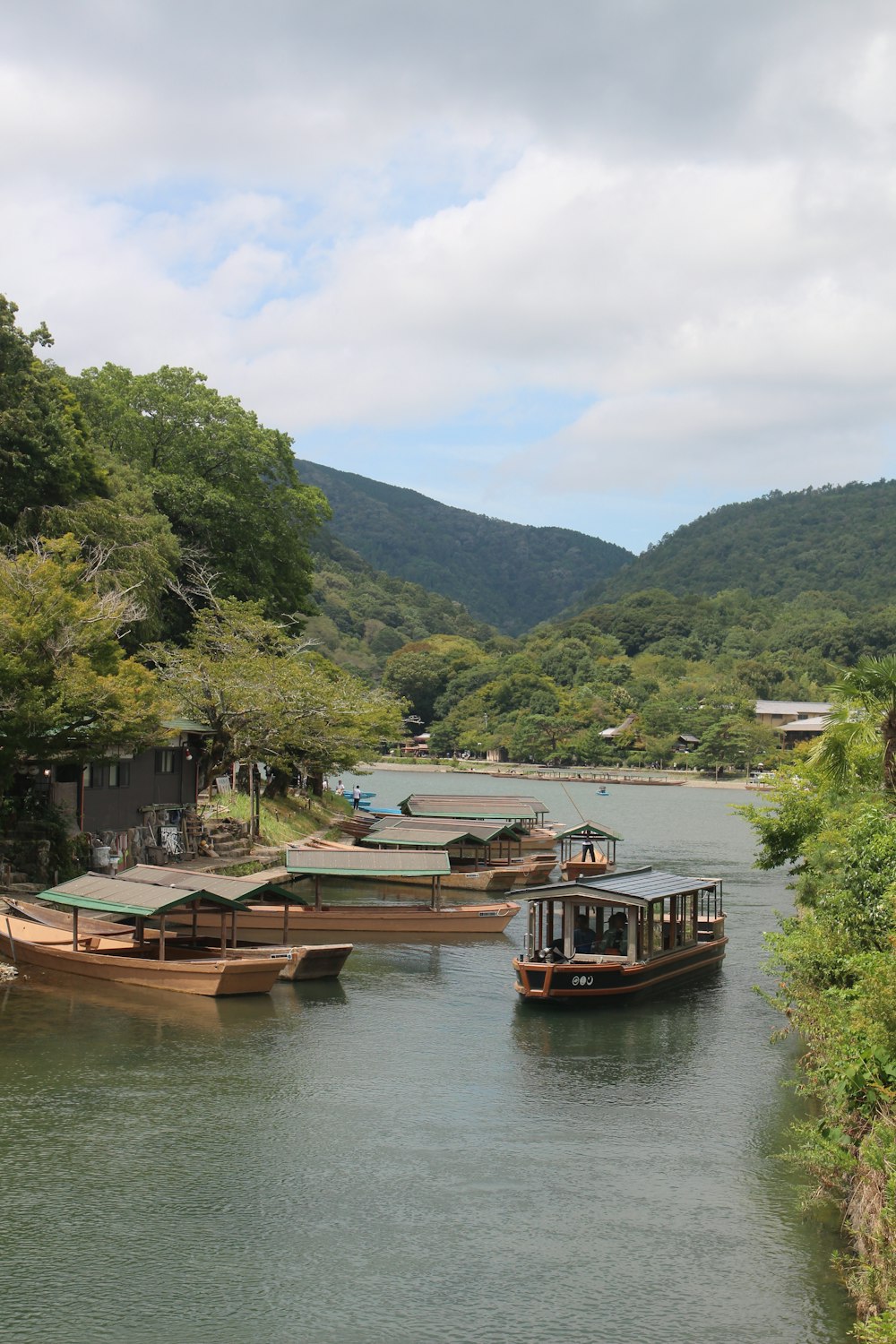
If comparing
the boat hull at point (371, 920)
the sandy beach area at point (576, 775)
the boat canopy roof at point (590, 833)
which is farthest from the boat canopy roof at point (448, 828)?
the sandy beach area at point (576, 775)

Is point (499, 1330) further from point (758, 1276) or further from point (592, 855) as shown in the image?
point (592, 855)

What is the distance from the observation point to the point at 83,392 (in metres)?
64.8

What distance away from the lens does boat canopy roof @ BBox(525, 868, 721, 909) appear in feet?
95.3

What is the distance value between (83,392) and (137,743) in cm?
3427

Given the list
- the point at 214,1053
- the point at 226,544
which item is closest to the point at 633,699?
the point at 226,544

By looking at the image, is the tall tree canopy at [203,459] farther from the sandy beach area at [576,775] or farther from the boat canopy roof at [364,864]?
the sandy beach area at [576,775]

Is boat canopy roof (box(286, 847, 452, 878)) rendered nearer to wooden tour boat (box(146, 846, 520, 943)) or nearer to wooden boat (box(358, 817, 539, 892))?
wooden tour boat (box(146, 846, 520, 943))

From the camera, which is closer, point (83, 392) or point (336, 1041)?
point (336, 1041)

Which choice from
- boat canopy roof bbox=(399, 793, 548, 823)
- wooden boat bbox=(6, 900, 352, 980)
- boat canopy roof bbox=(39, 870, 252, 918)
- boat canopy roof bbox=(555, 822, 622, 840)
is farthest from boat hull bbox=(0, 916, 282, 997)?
boat canopy roof bbox=(399, 793, 548, 823)

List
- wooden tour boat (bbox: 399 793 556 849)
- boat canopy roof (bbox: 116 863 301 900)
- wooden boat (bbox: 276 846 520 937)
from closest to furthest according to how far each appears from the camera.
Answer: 1. boat canopy roof (bbox: 116 863 301 900)
2. wooden boat (bbox: 276 846 520 937)
3. wooden tour boat (bbox: 399 793 556 849)

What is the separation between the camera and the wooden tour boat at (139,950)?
28016 millimetres

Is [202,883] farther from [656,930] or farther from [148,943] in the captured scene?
[656,930]

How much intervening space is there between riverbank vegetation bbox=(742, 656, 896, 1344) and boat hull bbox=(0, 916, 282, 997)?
12.2m

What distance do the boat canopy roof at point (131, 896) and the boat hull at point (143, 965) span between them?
1.18 m
